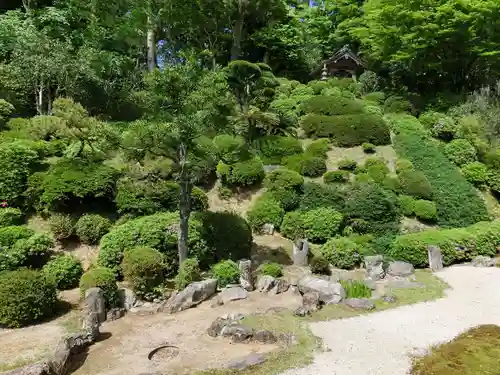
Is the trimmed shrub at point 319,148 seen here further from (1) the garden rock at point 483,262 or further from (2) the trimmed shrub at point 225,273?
(2) the trimmed shrub at point 225,273

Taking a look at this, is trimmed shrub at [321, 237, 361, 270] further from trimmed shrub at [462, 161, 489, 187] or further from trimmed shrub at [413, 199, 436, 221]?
trimmed shrub at [462, 161, 489, 187]

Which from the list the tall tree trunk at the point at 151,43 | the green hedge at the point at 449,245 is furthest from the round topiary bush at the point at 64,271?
the tall tree trunk at the point at 151,43

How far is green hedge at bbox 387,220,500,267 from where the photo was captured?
14.3m

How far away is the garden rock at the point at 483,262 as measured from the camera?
14.2m

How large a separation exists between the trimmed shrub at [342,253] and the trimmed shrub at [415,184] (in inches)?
206

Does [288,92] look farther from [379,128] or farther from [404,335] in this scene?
[404,335]

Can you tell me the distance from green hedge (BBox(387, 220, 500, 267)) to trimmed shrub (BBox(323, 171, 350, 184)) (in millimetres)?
4523

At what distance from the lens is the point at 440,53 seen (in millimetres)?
27359

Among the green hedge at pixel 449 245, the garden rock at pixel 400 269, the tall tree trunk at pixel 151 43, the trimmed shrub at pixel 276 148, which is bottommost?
the garden rock at pixel 400 269

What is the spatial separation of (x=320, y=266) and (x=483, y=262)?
6079mm

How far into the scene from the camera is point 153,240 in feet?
39.7

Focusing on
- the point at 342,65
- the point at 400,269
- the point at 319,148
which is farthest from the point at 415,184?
the point at 342,65

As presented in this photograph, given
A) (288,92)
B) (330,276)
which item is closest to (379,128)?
(288,92)

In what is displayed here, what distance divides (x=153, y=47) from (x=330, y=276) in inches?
807
